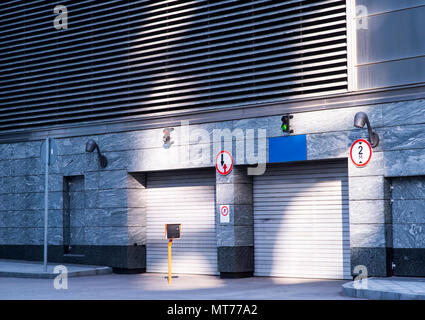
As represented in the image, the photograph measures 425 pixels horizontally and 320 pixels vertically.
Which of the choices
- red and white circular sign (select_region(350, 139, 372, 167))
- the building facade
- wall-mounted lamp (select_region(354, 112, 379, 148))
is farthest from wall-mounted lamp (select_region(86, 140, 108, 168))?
wall-mounted lamp (select_region(354, 112, 379, 148))

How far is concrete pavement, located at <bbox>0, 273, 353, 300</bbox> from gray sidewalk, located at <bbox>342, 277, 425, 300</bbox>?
0.29 metres

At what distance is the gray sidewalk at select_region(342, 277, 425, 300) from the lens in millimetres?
12328

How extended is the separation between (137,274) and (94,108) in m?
4.79

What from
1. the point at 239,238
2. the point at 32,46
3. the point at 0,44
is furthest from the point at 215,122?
the point at 0,44

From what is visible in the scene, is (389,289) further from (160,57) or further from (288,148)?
(160,57)

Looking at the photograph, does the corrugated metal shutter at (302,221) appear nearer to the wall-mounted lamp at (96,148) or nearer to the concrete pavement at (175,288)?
the concrete pavement at (175,288)

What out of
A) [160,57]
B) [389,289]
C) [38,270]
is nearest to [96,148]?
[160,57]

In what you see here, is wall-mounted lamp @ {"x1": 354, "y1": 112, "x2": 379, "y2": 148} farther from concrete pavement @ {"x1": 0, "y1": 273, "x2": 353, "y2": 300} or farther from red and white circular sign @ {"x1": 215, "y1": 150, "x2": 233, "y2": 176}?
red and white circular sign @ {"x1": 215, "y1": 150, "x2": 233, "y2": 176}

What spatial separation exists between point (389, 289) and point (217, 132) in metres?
7.06

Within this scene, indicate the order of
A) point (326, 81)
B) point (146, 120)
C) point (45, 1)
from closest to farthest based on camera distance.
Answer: point (326, 81) → point (146, 120) → point (45, 1)

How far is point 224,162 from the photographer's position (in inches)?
730

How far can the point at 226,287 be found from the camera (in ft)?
52.2

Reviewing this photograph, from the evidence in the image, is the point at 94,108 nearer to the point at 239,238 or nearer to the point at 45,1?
the point at 45,1

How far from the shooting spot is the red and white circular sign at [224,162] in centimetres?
1844
